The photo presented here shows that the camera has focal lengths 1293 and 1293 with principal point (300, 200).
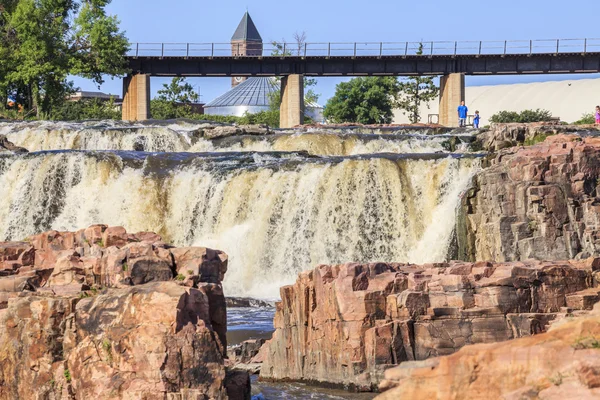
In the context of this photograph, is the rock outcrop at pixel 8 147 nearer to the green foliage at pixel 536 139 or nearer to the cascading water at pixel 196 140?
the cascading water at pixel 196 140

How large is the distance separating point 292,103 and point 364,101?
22.8 m

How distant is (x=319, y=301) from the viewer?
27641 millimetres

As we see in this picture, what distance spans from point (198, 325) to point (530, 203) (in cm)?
2054

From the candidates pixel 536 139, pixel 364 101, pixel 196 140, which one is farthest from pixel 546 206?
pixel 364 101

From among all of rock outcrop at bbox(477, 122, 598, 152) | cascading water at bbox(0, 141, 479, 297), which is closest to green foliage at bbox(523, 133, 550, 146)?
rock outcrop at bbox(477, 122, 598, 152)

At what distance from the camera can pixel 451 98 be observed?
A: 8069 centimetres

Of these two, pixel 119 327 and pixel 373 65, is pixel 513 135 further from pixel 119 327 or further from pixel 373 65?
pixel 119 327

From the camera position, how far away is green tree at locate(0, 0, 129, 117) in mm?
79938

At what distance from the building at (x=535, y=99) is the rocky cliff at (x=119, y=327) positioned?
107440 mm

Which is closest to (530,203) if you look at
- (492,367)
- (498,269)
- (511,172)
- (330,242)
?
(511,172)

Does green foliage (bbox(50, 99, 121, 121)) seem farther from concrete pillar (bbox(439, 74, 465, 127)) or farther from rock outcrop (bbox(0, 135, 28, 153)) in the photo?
rock outcrop (bbox(0, 135, 28, 153))

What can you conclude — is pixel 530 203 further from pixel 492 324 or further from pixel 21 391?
pixel 21 391

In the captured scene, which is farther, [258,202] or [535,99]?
[535,99]

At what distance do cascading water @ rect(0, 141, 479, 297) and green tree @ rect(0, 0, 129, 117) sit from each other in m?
32.4
